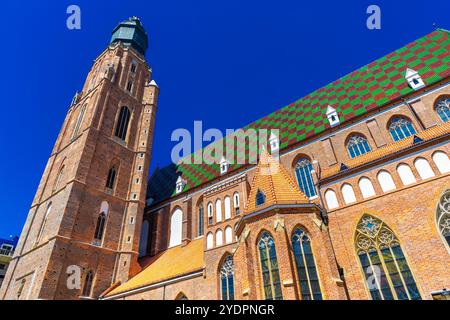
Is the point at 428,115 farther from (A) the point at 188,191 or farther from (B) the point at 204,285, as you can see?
(A) the point at 188,191

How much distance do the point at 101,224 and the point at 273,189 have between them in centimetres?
1527

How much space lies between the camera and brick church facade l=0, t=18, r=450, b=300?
11.2 m

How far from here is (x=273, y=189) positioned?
13.9m

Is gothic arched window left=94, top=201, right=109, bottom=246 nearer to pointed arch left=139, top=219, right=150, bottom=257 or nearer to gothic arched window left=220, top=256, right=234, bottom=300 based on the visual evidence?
pointed arch left=139, top=219, right=150, bottom=257

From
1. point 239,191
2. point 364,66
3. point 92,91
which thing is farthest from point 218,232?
point 92,91

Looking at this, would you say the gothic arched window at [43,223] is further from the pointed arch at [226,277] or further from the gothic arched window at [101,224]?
the pointed arch at [226,277]

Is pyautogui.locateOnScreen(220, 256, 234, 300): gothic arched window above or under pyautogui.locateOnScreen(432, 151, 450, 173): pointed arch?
under

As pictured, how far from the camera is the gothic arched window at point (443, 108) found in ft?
51.2

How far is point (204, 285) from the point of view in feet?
49.2

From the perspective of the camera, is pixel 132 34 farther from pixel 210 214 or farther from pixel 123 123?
pixel 210 214

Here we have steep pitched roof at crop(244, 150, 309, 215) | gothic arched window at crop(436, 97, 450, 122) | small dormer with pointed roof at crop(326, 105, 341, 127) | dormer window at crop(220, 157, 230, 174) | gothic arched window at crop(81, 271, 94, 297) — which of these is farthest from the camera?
dormer window at crop(220, 157, 230, 174)

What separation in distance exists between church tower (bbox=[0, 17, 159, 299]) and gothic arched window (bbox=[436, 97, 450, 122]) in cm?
2277

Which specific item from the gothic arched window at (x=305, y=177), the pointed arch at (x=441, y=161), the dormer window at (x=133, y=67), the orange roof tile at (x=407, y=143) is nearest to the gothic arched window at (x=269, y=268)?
the orange roof tile at (x=407, y=143)

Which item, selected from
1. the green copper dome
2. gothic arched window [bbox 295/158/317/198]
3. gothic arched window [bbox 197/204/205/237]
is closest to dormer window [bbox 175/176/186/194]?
gothic arched window [bbox 197/204/205/237]
